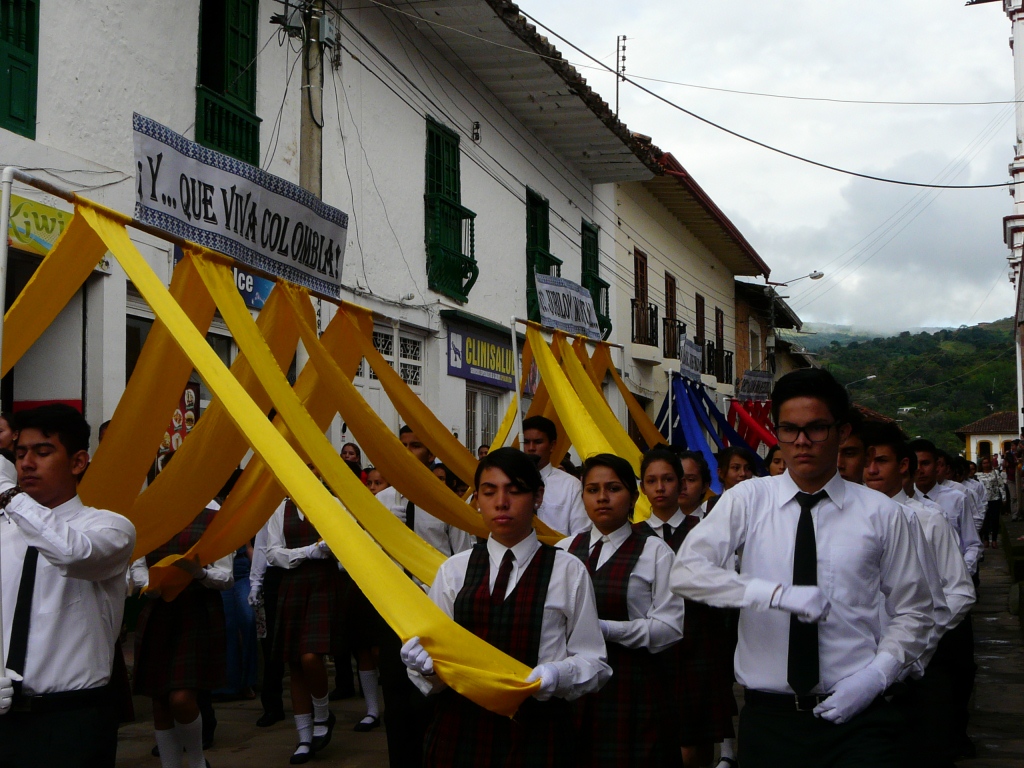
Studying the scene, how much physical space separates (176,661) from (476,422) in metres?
11.0

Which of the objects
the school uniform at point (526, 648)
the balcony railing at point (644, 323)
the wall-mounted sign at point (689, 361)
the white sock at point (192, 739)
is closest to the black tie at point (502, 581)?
the school uniform at point (526, 648)

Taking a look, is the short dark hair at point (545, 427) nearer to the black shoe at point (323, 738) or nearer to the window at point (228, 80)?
the black shoe at point (323, 738)

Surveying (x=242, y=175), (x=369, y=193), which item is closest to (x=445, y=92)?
(x=369, y=193)

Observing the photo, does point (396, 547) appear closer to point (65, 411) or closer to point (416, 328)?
point (65, 411)

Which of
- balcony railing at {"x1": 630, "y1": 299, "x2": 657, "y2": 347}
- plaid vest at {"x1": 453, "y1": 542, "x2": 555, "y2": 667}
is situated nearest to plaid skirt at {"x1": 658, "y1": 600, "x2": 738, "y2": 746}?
plaid vest at {"x1": 453, "y1": 542, "x2": 555, "y2": 667}

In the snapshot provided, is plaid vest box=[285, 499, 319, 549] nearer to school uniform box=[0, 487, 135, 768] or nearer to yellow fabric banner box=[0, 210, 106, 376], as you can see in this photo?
yellow fabric banner box=[0, 210, 106, 376]

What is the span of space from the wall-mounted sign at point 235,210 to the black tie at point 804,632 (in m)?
3.02

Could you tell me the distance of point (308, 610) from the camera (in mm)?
7152

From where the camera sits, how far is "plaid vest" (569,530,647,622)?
466cm

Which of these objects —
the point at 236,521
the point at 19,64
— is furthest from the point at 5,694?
the point at 19,64

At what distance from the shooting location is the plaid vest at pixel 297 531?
730cm

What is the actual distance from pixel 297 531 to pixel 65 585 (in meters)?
3.60

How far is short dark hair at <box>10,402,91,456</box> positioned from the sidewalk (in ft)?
17.8

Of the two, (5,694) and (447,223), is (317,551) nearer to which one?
(5,694)
